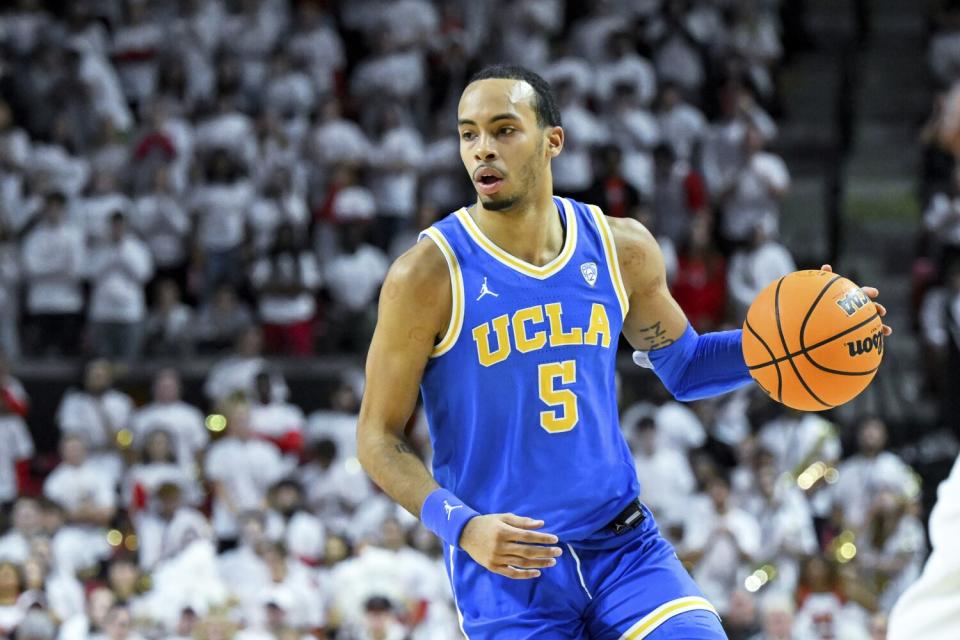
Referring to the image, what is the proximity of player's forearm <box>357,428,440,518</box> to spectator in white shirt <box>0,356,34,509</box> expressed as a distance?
955 cm

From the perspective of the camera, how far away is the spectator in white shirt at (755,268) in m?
15.4

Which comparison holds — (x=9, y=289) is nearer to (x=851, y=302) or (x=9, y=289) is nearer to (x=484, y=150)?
(x=484, y=150)

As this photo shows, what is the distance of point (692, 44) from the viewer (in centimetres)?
1798

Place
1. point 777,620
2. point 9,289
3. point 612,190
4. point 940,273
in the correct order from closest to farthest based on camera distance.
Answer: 1. point 777,620
2. point 9,289
3. point 940,273
4. point 612,190

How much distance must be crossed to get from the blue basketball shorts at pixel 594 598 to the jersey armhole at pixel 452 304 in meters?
0.62

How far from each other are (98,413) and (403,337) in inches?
386

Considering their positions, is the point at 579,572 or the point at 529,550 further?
the point at 579,572

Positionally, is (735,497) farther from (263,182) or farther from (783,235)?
(263,182)

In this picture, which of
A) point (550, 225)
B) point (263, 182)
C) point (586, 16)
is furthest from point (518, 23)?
point (550, 225)

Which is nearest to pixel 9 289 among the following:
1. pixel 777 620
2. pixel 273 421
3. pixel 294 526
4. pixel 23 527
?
pixel 273 421

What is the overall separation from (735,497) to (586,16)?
7.09 meters

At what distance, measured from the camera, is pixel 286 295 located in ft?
50.8

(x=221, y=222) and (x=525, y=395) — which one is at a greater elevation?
(x=525, y=395)

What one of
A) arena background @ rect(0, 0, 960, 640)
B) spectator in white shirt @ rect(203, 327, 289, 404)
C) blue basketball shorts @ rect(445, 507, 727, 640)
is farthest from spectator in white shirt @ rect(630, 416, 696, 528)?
blue basketball shorts @ rect(445, 507, 727, 640)
